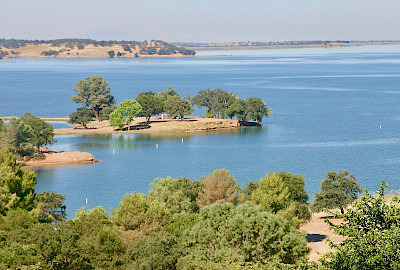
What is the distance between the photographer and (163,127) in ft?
487

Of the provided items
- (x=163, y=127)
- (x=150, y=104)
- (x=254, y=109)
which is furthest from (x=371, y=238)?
(x=150, y=104)

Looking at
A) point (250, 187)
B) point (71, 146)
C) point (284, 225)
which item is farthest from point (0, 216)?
point (71, 146)

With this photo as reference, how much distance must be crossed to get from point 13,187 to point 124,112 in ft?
313

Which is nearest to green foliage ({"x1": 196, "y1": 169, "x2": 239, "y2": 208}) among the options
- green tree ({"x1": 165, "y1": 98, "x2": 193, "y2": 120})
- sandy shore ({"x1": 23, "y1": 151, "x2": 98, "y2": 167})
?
sandy shore ({"x1": 23, "y1": 151, "x2": 98, "y2": 167})

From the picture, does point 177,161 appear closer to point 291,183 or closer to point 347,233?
point 291,183

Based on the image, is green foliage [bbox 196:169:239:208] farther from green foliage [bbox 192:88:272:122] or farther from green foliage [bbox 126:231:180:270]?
green foliage [bbox 192:88:272:122]

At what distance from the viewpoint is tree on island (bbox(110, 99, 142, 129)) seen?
145 meters

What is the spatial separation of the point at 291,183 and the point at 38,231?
34.9 meters

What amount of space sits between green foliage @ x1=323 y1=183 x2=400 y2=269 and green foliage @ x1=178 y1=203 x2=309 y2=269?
15.0 m

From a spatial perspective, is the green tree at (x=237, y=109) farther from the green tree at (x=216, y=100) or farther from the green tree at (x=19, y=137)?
the green tree at (x=19, y=137)

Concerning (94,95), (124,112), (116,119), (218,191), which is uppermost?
(218,191)

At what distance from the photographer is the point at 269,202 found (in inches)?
2084

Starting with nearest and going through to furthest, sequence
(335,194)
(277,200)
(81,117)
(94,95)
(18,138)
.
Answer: (277,200) < (335,194) < (18,138) < (81,117) < (94,95)

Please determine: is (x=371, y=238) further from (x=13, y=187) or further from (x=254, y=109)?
(x=254, y=109)
